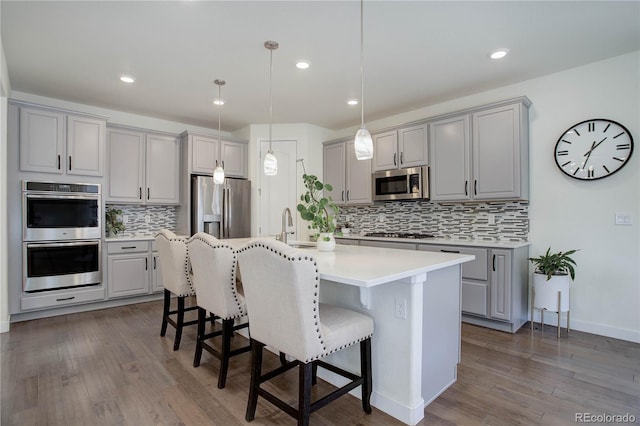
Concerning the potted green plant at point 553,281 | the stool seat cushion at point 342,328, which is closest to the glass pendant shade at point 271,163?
the stool seat cushion at point 342,328

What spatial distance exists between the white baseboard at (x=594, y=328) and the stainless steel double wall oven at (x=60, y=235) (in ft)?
16.3

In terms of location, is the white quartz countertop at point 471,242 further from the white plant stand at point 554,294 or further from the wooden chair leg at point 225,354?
the wooden chair leg at point 225,354

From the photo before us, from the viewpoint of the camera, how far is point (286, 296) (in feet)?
5.13

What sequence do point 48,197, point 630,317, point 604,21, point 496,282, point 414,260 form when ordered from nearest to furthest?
point 414,260 → point 604,21 → point 630,317 → point 496,282 → point 48,197

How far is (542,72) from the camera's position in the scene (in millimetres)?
3328

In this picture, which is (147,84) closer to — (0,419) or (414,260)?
(0,419)

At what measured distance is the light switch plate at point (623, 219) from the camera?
2.97 meters

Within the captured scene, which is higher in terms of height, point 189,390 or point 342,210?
point 342,210

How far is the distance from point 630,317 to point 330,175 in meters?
3.74

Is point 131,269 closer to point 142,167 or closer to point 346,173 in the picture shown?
point 142,167

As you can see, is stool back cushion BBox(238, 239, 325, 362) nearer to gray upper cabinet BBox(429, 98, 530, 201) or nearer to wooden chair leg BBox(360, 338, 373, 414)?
wooden chair leg BBox(360, 338, 373, 414)

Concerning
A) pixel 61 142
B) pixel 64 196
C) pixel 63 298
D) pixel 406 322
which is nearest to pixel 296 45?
pixel 406 322

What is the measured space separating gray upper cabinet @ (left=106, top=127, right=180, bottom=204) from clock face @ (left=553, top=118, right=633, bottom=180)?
4693 millimetres

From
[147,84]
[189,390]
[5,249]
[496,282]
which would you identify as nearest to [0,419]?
[189,390]
